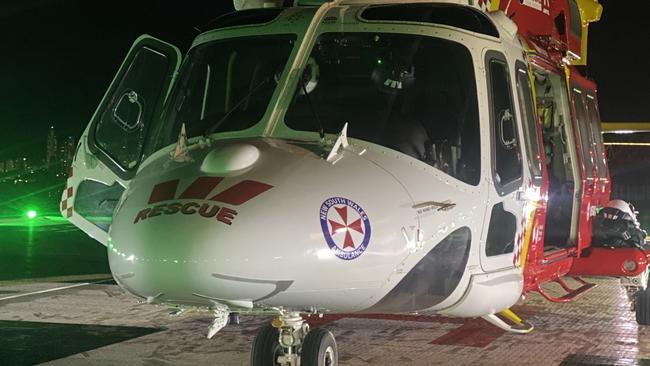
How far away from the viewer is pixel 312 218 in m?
4.45

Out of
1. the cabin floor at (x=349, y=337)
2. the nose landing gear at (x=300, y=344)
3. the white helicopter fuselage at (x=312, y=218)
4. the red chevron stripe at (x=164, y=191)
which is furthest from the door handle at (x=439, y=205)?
the cabin floor at (x=349, y=337)

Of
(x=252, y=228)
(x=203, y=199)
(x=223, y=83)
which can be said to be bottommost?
(x=252, y=228)

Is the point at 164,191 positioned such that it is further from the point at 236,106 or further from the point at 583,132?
the point at 583,132

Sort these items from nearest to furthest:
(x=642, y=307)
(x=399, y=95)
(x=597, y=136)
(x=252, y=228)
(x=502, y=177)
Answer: (x=252, y=228), (x=399, y=95), (x=502, y=177), (x=642, y=307), (x=597, y=136)

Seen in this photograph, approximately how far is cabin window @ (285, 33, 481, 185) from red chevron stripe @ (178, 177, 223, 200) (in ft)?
2.76

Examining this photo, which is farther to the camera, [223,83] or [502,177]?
[223,83]

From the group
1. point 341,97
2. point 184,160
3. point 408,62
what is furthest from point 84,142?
point 408,62

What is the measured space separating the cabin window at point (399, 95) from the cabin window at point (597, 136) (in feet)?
13.0

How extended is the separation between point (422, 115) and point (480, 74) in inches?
20.6

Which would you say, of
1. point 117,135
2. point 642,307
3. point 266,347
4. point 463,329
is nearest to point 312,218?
point 266,347

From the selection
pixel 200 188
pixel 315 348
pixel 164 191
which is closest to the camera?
pixel 200 188

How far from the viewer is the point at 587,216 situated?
825cm

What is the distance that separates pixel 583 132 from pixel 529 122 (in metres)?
2.45

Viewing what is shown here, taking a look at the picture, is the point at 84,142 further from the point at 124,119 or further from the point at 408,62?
the point at 408,62
